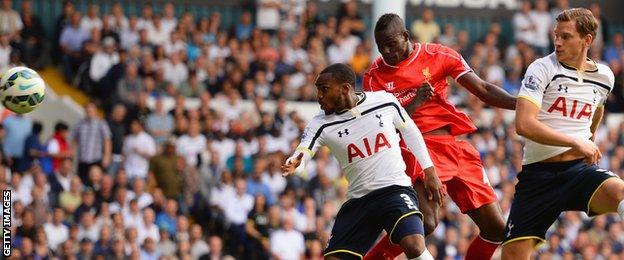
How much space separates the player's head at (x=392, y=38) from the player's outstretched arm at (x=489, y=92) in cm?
59

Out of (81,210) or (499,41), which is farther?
(499,41)

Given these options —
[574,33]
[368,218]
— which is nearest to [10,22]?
[368,218]

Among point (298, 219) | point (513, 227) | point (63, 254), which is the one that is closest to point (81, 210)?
point (63, 254)

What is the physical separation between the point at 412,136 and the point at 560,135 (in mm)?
1316

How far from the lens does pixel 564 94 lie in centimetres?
1096

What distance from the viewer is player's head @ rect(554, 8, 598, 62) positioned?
1078 centimetres

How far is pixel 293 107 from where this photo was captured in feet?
78.1

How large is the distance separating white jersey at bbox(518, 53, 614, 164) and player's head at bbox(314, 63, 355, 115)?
1.44 meters

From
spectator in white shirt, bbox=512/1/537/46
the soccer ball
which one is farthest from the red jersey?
spectator in white shirt, bbox=512/1/537/46

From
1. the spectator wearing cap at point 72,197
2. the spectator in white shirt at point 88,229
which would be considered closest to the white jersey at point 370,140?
the spectator in white shirt at point 88,229

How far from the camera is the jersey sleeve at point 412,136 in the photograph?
1127 cm

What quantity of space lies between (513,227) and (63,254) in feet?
28.7

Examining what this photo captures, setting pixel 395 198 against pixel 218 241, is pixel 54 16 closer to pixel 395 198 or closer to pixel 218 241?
pixel 218 241

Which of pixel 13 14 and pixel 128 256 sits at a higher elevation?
pixel 13 14
